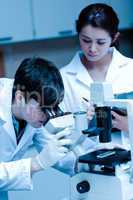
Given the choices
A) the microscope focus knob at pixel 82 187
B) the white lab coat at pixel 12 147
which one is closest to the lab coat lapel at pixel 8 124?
the white lab coat at pixel 12 147

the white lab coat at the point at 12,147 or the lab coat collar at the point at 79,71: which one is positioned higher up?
the lab coat collar at the point at 79,71

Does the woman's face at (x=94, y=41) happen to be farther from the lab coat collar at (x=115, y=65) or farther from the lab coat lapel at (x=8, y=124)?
the lab coat lapel at (x=8, y=124)

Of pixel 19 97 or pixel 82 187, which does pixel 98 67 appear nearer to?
pixel 19 97

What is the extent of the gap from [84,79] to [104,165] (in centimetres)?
79

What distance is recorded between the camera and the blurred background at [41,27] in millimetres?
2838

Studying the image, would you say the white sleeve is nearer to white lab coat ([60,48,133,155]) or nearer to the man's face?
the man's face

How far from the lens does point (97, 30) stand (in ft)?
6.22

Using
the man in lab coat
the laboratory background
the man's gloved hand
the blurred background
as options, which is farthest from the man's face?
the blurred background

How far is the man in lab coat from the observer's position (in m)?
1.37

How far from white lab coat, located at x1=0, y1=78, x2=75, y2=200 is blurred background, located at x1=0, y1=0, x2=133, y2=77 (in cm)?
134

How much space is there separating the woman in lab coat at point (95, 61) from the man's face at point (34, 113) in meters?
0.46

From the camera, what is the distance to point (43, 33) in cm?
297

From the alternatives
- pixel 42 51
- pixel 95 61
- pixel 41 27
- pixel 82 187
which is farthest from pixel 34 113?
pixel 42 51

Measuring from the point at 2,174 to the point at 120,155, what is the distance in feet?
1.33
